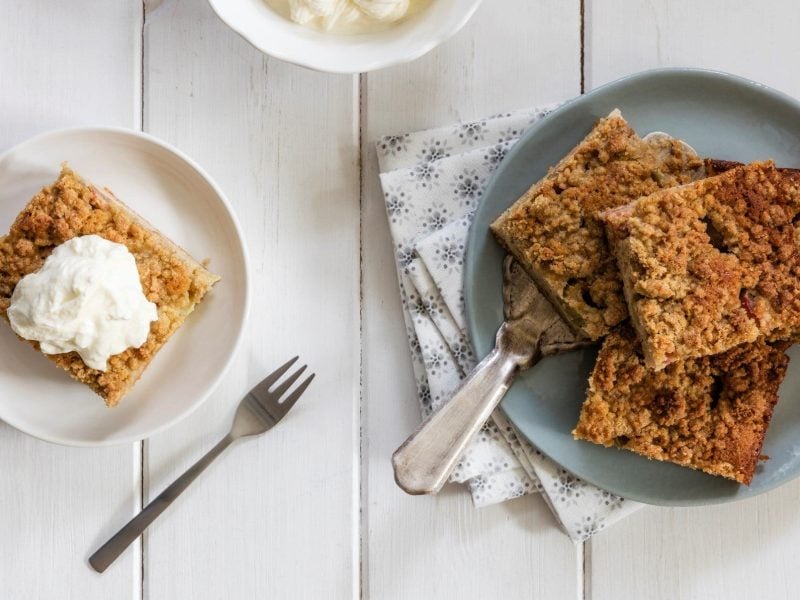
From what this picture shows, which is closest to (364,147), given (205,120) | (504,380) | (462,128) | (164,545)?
(462,128)

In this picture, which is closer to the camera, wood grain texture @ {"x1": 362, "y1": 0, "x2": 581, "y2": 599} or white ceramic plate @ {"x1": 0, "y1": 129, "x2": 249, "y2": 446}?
white ceramic plate @ {"x1": 0, "y1": 129, "x2": 249, "y2": 446}

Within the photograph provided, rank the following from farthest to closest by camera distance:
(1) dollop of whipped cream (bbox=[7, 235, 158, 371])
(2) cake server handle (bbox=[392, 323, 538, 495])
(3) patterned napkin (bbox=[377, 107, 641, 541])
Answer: (3) patterned napkin (bbox=[377, 107, 641, 541]), (2) cake server handle (bbox=[392, 323, 538, 495]), (1) dollop of whipped cream (bbox=[7, 235, 158, 371])

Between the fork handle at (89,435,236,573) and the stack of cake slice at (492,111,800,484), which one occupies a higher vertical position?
the stack of cake slice at (492,111,800,484)

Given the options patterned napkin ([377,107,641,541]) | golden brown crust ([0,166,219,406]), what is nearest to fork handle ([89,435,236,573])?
golden brown crust ([0,166,219,406])

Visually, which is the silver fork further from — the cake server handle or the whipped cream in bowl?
the whipped cream in bowl

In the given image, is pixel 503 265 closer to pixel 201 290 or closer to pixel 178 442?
pixel 201 290

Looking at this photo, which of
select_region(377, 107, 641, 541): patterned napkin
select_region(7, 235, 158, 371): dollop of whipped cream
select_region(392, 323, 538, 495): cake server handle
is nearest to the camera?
select_region(7, 235, 158, 371): dollop of whipped cream
